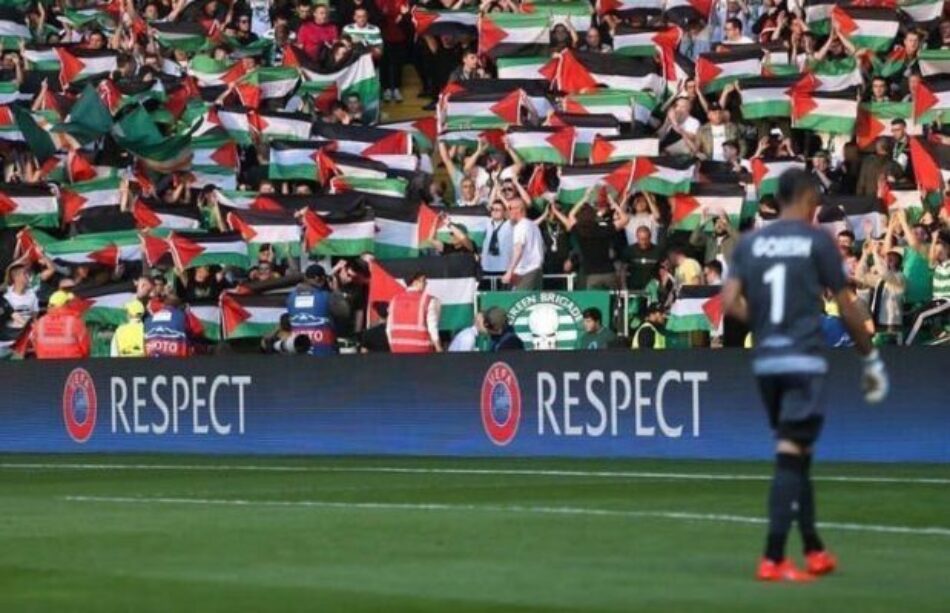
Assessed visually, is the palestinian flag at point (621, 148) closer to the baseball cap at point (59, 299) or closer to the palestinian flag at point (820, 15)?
the palestinian flag at point (820, 15)

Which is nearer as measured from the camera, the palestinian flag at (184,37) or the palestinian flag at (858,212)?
the palestinian flag at (858,212)

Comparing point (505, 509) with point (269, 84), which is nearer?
point (505, 509)

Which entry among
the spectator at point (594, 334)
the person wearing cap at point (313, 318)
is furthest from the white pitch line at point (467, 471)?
the spectator at point (594, 334)

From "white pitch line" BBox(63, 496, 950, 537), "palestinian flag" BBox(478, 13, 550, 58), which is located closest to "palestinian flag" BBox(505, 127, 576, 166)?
"palestinian flag" BBox(478, 13, 550, 58)

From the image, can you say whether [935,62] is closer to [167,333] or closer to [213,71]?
[167,333]

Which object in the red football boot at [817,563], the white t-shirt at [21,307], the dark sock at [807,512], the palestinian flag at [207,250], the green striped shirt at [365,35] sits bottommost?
the white t-shirt at [21,307]

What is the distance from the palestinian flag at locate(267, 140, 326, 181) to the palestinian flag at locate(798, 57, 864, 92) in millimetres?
7081

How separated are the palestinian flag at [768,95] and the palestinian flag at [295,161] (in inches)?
245

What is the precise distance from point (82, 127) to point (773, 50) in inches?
393

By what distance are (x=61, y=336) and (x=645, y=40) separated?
951cm

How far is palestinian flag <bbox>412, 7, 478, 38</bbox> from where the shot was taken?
125 ft

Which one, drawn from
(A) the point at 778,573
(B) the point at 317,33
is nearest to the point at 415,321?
(B) the point at 317,33

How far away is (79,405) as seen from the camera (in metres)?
31.1

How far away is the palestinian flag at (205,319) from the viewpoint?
1266 inches
